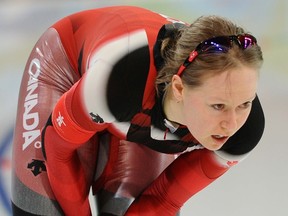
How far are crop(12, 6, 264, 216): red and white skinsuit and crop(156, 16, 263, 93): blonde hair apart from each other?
33 millimetres

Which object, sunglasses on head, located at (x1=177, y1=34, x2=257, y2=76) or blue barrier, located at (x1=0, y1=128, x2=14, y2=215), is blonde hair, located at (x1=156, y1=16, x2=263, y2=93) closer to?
sunglasses on head, located at (x1=177, y1=34, x2=257, y2=76)

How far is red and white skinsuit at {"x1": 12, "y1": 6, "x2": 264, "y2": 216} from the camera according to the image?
3.98 feet

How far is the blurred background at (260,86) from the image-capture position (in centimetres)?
188

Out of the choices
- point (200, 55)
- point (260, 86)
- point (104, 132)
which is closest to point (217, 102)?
point (200, 55)

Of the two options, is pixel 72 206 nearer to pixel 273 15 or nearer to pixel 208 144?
pixel 208 144

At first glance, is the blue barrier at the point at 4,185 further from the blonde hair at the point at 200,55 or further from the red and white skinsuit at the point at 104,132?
the blonde hair at the point at 200,55

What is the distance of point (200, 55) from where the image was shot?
3.69 ft

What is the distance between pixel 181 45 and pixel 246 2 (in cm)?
124

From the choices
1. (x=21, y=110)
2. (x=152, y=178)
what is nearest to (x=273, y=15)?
(x=152, y=178)

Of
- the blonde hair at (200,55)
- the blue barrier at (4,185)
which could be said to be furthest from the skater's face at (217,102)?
the blue barrier at (4,185)

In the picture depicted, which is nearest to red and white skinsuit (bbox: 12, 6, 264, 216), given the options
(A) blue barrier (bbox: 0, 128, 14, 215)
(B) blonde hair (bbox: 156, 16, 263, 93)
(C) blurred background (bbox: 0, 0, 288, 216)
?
(B) blonde hair (bbox: 156, 16, 263, 93)

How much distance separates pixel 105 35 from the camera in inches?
51.1

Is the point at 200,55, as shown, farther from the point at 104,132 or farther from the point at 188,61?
the point at 104,132

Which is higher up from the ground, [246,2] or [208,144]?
[208,144]
